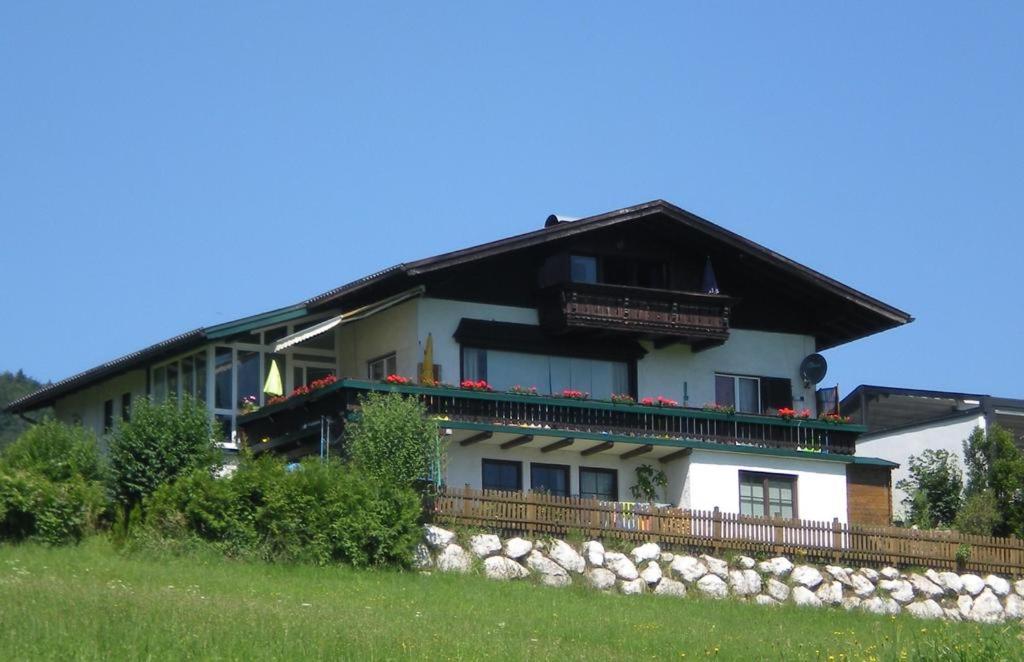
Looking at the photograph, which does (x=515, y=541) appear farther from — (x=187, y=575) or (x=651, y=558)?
(x=187, y=575)

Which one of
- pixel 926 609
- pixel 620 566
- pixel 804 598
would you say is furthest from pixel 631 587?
pixel 926 609

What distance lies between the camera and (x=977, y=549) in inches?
1416

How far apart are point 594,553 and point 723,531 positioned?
3.06m

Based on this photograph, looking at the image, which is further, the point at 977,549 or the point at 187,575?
the point at 977,549

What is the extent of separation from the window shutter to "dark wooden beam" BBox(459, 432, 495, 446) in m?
8.08

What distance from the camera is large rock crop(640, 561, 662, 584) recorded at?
107 feet

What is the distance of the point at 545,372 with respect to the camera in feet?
127

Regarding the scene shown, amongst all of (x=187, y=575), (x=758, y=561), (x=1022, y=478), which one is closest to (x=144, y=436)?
(x=187, y=575)

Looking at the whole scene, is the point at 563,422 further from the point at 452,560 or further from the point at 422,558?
the point at 422,558

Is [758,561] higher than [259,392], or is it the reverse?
[259,392]

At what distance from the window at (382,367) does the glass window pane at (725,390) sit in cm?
758

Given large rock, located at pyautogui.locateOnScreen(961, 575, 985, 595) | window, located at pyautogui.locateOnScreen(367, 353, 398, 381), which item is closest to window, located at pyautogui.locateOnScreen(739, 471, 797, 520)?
large rock, located at pyautogui.locateOnScreen(961, 575, 985, 595)

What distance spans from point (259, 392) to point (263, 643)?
19475mm

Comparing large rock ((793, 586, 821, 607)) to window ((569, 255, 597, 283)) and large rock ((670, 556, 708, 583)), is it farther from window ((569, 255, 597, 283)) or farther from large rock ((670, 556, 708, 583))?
A: window ((569, 255, 597, 283))
